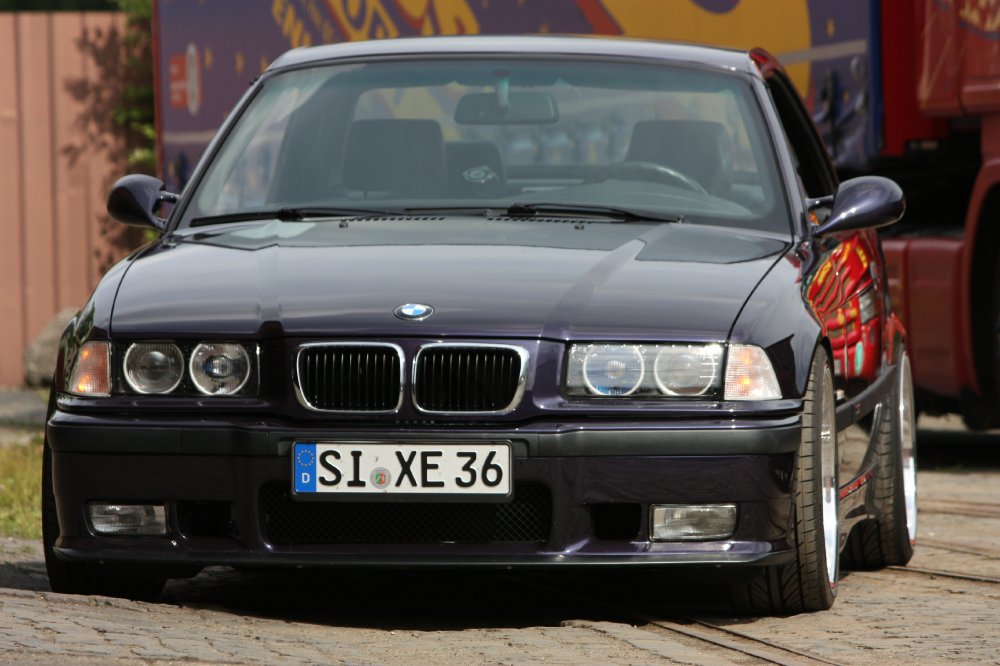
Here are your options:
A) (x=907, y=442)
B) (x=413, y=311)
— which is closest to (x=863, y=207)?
(x=907, y=442)

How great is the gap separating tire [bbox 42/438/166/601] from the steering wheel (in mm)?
1796

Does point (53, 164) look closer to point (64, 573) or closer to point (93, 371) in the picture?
point (64, 573)

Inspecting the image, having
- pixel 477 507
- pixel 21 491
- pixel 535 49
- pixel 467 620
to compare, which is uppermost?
pixel 535 49

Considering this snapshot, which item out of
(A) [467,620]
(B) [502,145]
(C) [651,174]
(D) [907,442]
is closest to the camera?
(A) [467,620]

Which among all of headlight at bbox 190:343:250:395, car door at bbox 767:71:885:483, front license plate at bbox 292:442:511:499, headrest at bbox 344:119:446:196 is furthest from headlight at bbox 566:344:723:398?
headrest at bbox 344:119:446:196

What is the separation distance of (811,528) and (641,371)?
60 cm

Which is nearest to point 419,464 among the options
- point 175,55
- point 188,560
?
point 188,560

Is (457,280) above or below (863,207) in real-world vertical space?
below

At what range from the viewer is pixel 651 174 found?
19.7 feet

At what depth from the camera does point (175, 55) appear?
15.7 metres

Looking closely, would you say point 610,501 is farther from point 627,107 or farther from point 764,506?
point 627,107

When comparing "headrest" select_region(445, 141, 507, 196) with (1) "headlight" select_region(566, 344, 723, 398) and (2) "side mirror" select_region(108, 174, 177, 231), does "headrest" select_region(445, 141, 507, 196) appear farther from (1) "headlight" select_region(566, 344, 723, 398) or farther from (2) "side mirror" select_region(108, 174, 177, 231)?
(1) "headlight" select_region(566, 344, 723, 398)

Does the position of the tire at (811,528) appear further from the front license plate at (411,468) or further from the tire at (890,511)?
the tire at (890,511)

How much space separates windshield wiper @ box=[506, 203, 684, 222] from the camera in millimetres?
5777
